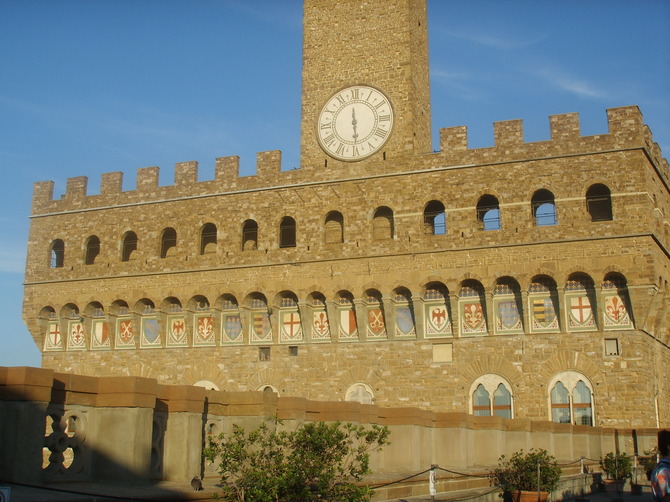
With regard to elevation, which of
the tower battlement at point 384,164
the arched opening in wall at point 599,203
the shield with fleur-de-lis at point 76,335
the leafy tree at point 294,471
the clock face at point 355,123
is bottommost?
the leafy tree at point 294,471

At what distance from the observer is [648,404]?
24031mm

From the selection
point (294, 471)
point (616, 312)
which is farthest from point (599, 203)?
point (294, 471)

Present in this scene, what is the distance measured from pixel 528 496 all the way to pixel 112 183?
2219 centimetres

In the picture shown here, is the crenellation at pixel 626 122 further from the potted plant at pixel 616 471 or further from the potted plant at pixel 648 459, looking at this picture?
the potted plant at pixel 616 471

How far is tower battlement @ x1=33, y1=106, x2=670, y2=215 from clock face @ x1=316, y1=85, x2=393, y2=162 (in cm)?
81

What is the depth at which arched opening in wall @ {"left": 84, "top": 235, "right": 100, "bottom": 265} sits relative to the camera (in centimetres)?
3231

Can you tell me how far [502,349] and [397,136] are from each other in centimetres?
814

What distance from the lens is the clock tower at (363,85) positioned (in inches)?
1120

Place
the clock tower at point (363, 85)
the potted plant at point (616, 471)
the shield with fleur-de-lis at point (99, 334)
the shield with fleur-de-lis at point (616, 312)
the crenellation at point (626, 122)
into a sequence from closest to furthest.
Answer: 1. the potted plant at point (616, 471)
2. the shield with fleur-de-lis at point (616, 312)
3. the crenellation at point (626, 122)
4. the clock tower at point (363, 85)
5. the shield with fleur-de-lis at point (99, 334)

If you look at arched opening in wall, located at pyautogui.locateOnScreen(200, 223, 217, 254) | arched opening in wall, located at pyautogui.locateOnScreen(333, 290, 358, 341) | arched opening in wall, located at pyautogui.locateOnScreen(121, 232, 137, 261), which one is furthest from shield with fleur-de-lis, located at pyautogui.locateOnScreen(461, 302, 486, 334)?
arched opening in wall, located at pyautogui.locateOnScreen(121, 232, 137, 261)

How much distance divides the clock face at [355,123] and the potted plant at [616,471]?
1287cm

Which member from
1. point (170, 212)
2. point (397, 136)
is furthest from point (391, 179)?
point (170, 212)

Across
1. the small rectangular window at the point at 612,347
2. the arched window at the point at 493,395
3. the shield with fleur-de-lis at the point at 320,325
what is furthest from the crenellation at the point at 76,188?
the small rectangular window at the point at 612,347

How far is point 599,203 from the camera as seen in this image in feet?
91.0
